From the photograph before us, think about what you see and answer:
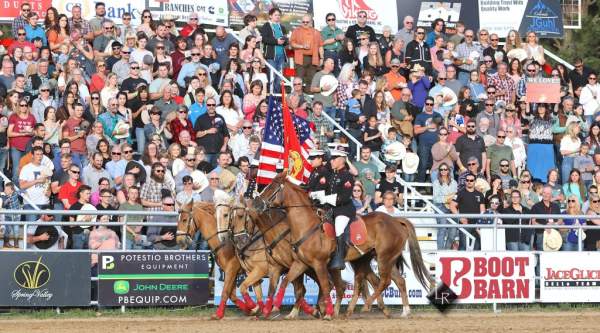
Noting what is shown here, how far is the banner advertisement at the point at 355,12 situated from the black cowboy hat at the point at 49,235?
9.92 m

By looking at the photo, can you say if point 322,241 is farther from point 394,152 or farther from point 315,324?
point 394,152

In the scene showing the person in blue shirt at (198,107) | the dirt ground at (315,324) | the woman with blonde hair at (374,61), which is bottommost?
the dirt ground at (315,324)

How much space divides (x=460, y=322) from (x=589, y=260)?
3614 mm

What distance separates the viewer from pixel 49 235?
2162 centimetres

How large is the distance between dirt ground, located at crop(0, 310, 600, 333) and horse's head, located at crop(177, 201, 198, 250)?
1.25 meters

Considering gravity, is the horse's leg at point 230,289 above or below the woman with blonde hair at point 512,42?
below

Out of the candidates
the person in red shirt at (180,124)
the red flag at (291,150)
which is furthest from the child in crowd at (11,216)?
the red flag at (291,150)

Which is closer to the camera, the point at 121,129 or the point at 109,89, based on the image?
the point at 121,129

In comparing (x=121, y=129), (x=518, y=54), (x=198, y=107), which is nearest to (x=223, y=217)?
(x=121, y=129)

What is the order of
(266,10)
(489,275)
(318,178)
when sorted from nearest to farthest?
(318,178) → (489,275) → (266,10)

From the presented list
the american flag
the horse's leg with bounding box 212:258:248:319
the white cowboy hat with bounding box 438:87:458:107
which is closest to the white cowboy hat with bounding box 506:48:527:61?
the white cowboy hat with bounding box 438:87:458:107

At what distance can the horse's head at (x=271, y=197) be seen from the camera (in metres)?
20.5

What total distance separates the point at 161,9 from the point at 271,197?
29.6 feet

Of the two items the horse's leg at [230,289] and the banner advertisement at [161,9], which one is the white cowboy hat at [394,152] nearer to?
the banner advertisement at [161,9]
